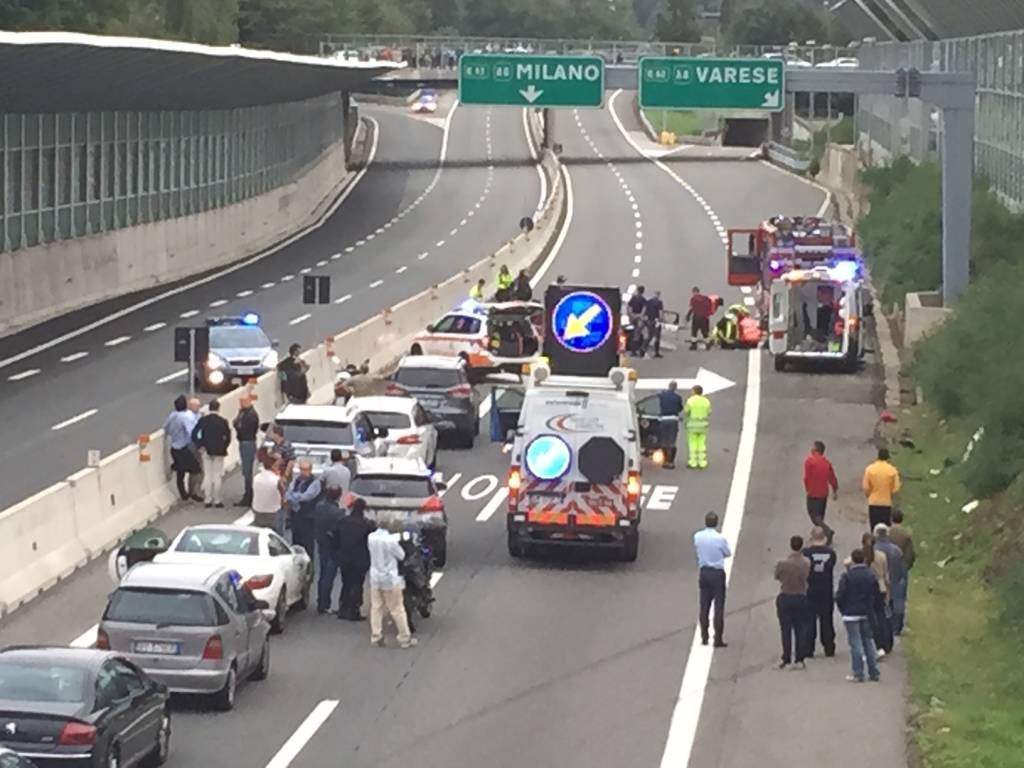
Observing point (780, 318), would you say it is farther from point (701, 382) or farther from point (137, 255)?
point (137, 255)

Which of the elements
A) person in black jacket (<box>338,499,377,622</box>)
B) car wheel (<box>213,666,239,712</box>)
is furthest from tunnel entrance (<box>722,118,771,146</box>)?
car wheel (<box>213,666,239,712</box>)

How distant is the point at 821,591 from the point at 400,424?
12.5 m

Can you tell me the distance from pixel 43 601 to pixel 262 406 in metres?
13.4

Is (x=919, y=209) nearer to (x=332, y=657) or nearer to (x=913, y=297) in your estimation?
(x=913, y=297)

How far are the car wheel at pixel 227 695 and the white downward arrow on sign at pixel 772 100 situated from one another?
30427 millimetres

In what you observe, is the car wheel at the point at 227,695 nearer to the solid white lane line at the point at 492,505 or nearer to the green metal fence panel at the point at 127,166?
the solid white lane line at the point at 492,505

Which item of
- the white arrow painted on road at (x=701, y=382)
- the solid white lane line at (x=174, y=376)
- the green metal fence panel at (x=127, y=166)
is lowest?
the white arrow painted on road at (x=701, y=382)

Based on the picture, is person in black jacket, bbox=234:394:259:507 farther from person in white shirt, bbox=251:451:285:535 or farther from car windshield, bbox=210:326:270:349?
car windshield, bbox=210:326:270:349

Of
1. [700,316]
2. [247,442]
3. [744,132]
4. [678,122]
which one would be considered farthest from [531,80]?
[678,122]

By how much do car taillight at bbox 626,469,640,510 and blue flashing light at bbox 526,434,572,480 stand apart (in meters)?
0.84

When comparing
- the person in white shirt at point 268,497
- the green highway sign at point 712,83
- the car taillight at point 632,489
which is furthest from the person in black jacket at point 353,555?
the green highway sign at point 712,83

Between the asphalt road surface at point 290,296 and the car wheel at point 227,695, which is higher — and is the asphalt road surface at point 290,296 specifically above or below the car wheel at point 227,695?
above

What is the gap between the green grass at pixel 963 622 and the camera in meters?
19.7

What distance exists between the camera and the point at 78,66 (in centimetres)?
5000
